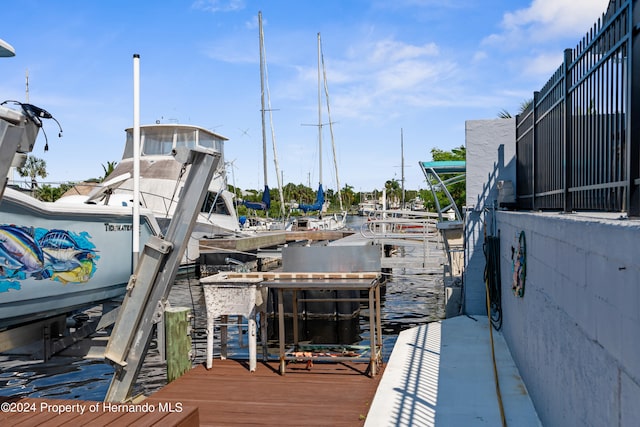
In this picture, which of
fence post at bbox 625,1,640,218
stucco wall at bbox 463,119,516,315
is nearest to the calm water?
stucco wall at bbox 463,119,516,315

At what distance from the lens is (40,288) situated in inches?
303

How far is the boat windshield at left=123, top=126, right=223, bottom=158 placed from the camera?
2495cm

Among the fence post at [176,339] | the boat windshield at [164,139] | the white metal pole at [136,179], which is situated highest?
the boat windshield at [164,139]

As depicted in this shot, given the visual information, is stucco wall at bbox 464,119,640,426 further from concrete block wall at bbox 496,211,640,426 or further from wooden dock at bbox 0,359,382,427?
wooden dock at bbox 0,359,382,427

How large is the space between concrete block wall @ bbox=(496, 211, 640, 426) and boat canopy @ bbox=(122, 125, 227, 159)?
65.8 feet

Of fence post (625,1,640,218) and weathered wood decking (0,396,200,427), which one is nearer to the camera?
fence post (625,1,640,218)

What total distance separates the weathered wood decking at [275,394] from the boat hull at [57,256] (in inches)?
75.8

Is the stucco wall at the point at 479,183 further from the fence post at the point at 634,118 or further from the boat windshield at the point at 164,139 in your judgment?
the boat windshield at the point at 164,139

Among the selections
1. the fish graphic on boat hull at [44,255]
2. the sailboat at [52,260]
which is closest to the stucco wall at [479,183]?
the sailboat at [52,260]

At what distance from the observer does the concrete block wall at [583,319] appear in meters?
2.92

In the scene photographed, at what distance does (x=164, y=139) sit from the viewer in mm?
25406

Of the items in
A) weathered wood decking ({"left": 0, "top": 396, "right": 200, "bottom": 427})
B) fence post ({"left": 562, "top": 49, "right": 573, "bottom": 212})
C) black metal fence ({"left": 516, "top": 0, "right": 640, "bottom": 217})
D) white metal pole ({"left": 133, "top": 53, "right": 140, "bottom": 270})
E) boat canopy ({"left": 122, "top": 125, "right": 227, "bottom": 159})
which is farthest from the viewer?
boat canopy ({"left": 122, "top": 125, "right": 227, "bottom": 159})

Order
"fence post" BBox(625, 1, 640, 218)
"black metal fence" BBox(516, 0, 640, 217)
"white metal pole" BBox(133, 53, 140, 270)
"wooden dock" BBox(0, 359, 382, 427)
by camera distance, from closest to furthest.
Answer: "fence post" BBox(625, 1, 640, 218)
"black metal fence" BBox(516, 0, 640, 217)
"wooden dock" BBox(0, 359, 382, 427)
"white metal pole" BBox(133, 53, 140, 270)

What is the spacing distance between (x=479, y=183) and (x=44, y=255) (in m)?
9.10
